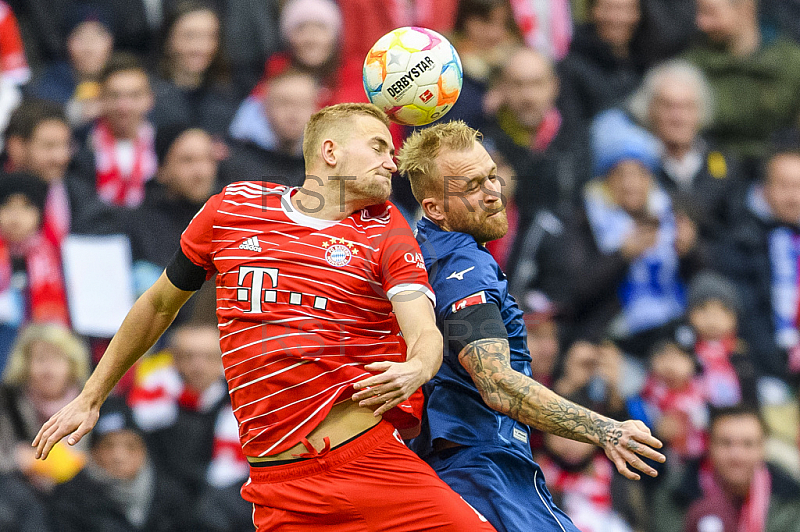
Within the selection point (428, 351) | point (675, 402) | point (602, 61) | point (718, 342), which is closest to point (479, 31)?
point (602, 61)

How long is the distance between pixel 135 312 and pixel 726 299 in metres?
5.39

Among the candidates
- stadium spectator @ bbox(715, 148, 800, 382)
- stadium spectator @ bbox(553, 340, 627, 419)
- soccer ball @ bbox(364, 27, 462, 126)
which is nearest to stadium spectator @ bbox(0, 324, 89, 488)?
stadium spectator @ bbox(553, 340, 627, 419)

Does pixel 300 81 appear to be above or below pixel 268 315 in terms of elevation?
below

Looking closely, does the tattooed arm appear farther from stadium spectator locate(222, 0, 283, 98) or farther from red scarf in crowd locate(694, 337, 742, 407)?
stadium spectator locate(222, 0, 283, 98)

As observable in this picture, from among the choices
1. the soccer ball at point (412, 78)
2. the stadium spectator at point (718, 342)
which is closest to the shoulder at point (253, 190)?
the soccer ball at point (412, 78)

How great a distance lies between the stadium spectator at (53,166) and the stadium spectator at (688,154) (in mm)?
4715

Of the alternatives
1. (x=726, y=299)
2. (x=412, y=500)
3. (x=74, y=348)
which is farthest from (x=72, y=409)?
Result: (x=726, y=299)

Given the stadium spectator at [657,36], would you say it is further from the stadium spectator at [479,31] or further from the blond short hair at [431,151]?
the blond short hair at [431,151]

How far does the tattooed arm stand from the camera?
3.68 meters

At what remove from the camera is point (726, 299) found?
8.14 m

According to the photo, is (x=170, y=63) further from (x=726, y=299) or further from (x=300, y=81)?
(x=726, y=299)

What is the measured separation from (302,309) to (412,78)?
1477 millimetres

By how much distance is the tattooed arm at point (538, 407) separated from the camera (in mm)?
3678

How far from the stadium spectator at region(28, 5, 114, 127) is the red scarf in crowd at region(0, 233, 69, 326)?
1213 mm
